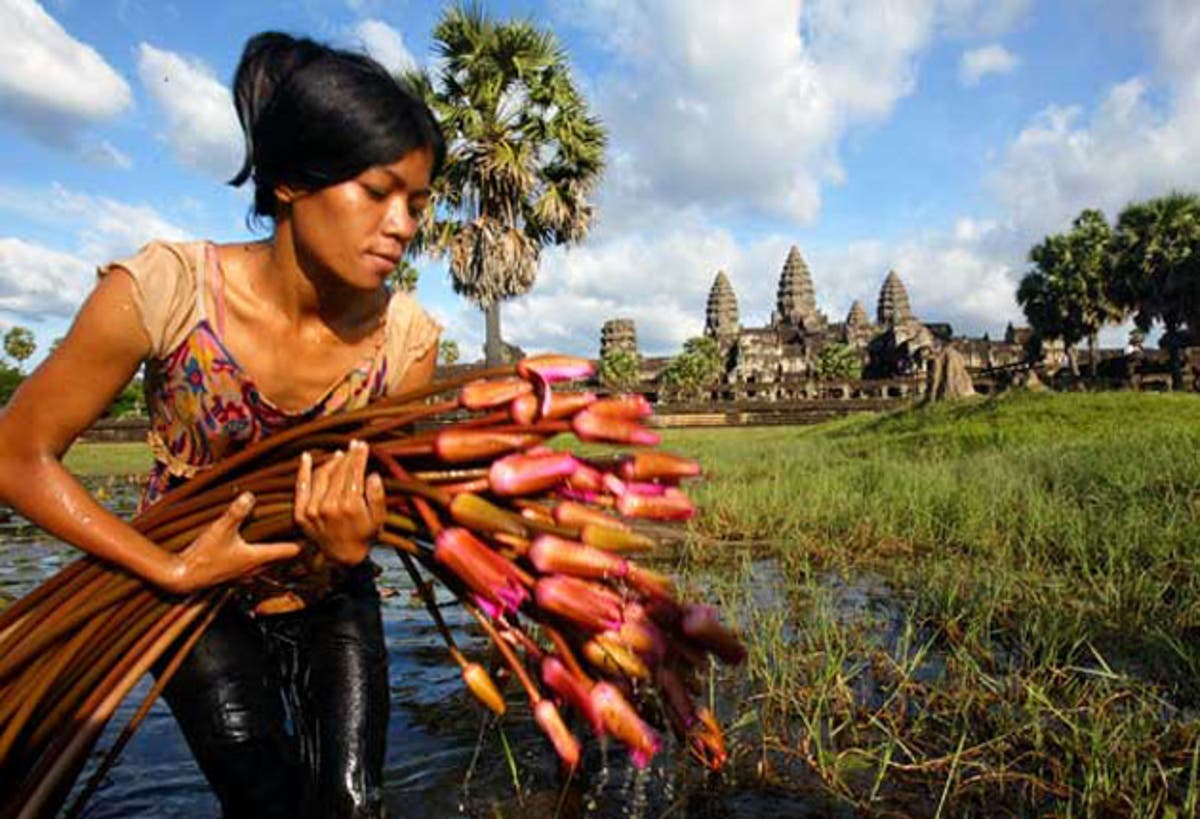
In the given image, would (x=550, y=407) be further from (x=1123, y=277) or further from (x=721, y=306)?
(x=721, y=306)

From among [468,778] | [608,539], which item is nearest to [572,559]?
[608,539]

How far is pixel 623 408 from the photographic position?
126cm

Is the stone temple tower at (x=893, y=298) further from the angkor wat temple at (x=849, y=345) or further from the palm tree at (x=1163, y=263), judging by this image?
the palm tree at (x=1163, y=263)

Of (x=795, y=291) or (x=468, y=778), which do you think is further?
(x=795, y=291)

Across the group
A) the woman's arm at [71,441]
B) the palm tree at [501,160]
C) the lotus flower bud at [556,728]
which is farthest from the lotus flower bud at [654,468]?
the palm tree at [501,160]

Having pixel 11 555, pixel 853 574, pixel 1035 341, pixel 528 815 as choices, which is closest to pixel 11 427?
pixel 528 815

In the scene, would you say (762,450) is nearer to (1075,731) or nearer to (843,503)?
(843,503)

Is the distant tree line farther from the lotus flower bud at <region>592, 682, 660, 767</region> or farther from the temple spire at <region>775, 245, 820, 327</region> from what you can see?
the temple spire at <region>775, 245, 820, 327</region>

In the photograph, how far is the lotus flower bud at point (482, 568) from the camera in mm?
1215

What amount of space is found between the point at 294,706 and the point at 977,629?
229 cm

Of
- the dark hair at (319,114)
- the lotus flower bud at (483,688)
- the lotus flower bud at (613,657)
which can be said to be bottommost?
the lotus flower bud at (483,688)

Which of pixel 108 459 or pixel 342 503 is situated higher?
pixel 342 503

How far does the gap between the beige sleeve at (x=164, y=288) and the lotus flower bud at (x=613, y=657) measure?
1129 mm

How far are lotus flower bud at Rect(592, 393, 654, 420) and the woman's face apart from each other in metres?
0.74
